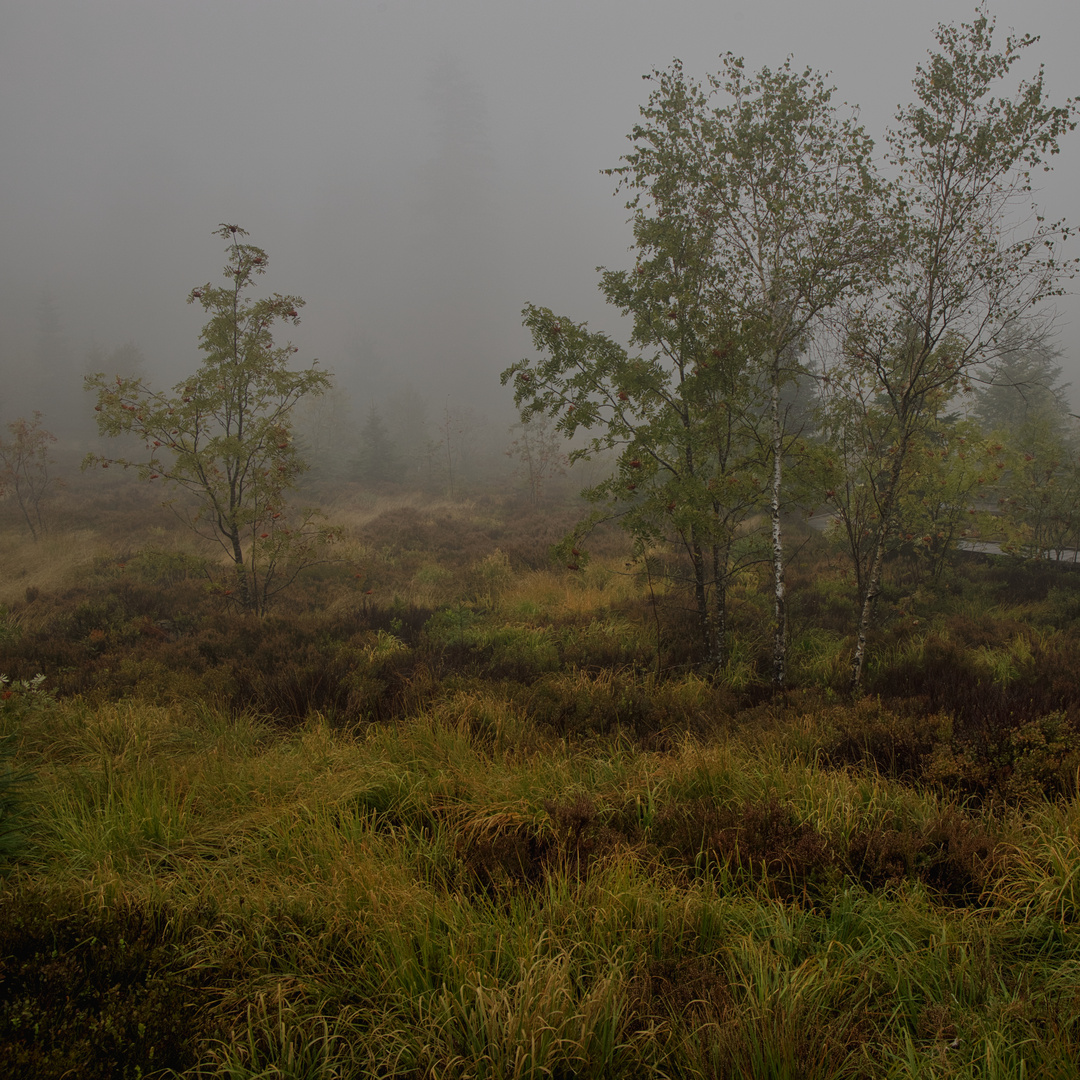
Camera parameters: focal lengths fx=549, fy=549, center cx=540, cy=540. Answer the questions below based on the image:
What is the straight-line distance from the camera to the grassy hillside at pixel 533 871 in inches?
76.7

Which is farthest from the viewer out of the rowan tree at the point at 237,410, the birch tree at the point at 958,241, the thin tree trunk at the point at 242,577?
the thin tree trunk at the point at 242,577

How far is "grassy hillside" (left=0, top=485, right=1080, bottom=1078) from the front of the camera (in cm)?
195

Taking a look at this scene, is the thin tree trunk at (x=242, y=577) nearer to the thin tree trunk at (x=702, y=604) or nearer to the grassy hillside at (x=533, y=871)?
the grassy hillside at (x=533, y=871)

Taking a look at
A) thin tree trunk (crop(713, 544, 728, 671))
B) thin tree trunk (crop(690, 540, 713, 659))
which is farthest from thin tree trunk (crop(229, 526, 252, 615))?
thin tree trunk (crop(713, 544, 728, 671))

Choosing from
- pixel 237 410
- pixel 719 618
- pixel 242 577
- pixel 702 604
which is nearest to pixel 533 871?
pixel 719 618

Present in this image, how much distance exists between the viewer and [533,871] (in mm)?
3057

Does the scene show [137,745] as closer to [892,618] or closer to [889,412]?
[889,412]

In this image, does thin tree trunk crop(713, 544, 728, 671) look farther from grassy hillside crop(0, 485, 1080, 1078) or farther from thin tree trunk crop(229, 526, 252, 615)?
thin tree trunk crop(229, 526, 252, 615)

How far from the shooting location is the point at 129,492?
81.3 ft

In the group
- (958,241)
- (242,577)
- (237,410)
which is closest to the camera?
(958,241)

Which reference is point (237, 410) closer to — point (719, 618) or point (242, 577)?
point (242, 577)

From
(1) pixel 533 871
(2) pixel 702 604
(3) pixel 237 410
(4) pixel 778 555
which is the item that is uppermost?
(3) pixel 237 410

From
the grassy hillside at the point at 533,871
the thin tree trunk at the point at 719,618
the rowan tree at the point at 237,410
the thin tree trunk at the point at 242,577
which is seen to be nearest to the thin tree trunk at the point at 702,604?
the thin tree trunk at the point at 719,618

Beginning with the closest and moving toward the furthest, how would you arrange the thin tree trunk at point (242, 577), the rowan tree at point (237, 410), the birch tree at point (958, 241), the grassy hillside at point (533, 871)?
the grassy hillside at point (533, 871), the birch tree at point (958, 241), the rowan tree at point (237, 410), the thin tree trunk at point (242, 577)
